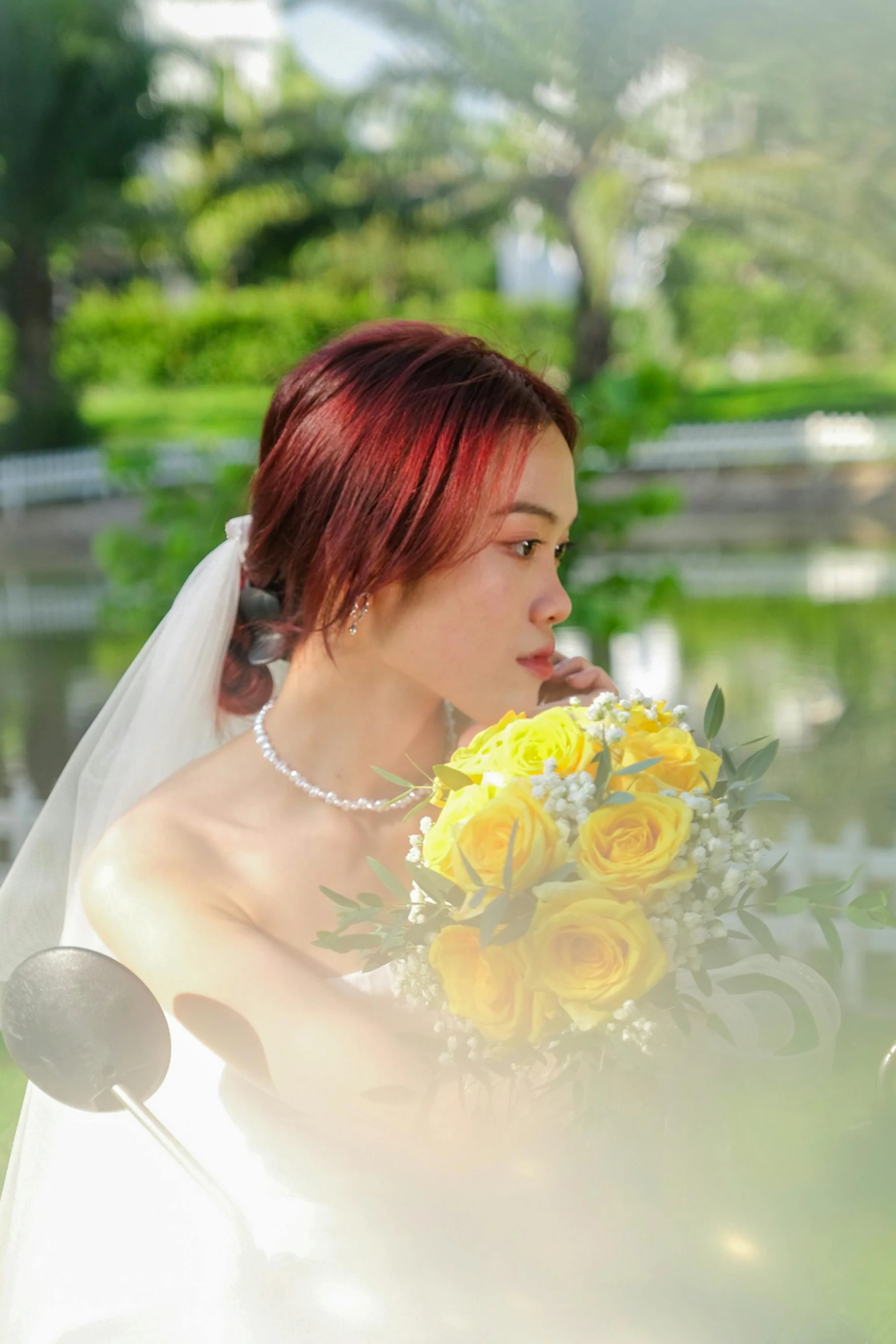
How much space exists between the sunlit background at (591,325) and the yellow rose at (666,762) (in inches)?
10.0

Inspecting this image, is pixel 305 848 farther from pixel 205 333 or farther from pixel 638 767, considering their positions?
pixel 205 333

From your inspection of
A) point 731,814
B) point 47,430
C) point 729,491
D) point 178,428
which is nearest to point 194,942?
point 731,814

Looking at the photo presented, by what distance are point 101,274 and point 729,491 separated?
1859cm

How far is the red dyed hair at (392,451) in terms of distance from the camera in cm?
170

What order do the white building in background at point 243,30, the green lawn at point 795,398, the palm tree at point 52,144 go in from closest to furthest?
the palm tree at point 52,144 → the green lawn at point 795,398 → the white building in background at point 243,30

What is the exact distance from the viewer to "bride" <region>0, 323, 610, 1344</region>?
5.58ft

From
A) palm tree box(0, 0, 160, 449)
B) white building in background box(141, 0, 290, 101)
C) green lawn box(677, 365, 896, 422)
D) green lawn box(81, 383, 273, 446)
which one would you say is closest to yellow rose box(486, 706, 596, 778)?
palm tree box(0, 0, 160, 449)

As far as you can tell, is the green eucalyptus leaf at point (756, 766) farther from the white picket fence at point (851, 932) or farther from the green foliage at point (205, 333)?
the green foliage at point (205, 333)

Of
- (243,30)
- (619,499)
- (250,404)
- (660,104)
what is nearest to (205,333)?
(250,404)

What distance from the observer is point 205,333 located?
29312 millimetres

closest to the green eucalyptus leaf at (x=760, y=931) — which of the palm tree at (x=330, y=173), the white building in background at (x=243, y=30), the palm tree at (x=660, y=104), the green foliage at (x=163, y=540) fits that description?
the green foliage at (x=163, y=540)

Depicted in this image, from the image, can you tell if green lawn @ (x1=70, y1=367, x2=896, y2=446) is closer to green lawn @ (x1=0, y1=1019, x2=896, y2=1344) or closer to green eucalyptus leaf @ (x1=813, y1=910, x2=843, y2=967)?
green lawn @ (x1=0, y1=1019, x2=896, y2=1344)

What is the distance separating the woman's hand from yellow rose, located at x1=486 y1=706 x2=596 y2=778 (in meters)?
0.59

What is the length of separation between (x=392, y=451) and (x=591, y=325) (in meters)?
20.7
